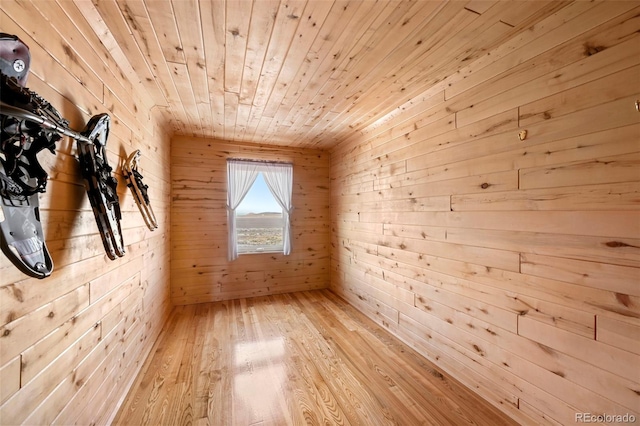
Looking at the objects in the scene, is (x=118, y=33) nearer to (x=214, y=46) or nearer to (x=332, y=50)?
(x=214, y=46)

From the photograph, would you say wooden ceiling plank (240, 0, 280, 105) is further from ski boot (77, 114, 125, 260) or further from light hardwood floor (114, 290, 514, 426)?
light hardwood floor (114, 290, 514, 426)

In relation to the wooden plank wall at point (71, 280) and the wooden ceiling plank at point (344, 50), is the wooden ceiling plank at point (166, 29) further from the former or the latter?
the wooden ceiling plank at point (344, 50)

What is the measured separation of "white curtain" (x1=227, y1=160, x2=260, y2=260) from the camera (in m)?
3.69

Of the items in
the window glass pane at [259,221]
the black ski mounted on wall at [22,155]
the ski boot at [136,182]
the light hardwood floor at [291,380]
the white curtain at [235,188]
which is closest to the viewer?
the black ski mounted on wall at [22,155]

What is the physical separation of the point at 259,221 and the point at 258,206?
24cm

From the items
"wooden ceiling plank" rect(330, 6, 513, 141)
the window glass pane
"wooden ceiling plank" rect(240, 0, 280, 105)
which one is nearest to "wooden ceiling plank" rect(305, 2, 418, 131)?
"wooden ceiling plank" rect(330, 6, 513, 141)

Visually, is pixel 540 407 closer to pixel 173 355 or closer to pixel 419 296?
pixel 419 296

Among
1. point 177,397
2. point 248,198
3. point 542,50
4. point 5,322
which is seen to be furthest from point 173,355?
point 542,50

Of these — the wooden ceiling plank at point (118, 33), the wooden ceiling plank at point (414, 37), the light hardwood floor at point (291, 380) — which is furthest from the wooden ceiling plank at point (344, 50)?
the light hardwood floor at point (291, 380)

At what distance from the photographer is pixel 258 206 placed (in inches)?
157

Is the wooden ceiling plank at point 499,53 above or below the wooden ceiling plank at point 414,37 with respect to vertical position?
below

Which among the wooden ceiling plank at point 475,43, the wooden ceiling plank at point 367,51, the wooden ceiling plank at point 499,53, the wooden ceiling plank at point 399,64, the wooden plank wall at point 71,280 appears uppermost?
the wooden ceiling plank at point 367,51

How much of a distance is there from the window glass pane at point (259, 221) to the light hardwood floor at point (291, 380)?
1263 mm

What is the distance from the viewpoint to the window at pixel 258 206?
3.71 metres
